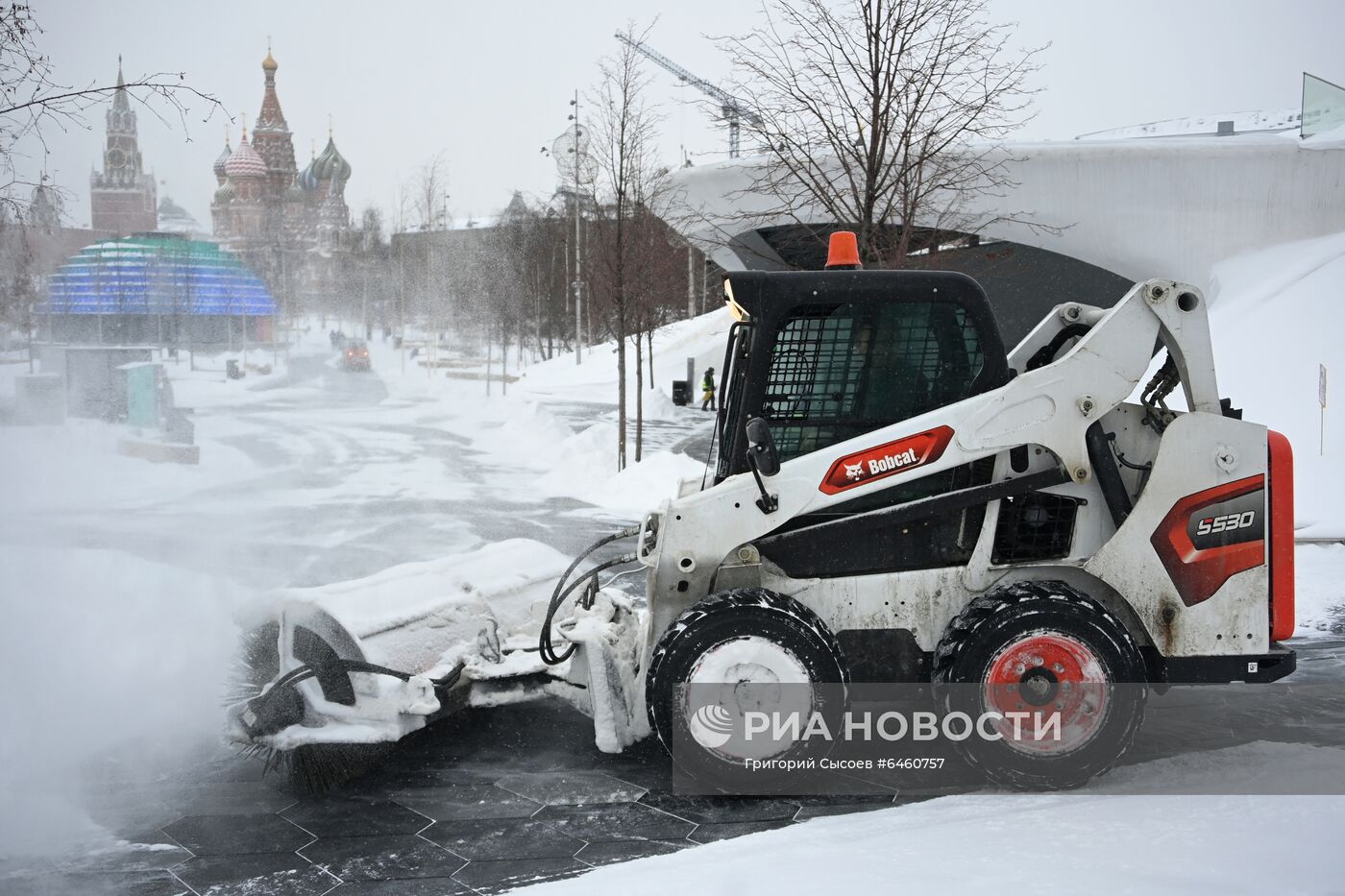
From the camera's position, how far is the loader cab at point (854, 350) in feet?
16.4

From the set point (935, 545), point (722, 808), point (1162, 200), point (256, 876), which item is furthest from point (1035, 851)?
point (1162, 200)

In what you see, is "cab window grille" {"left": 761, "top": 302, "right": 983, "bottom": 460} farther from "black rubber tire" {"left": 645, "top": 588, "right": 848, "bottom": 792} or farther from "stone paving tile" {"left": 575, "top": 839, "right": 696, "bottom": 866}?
"stone paving tile" {"left": 575, "top": 839, "right": 696, "bottom": 866}

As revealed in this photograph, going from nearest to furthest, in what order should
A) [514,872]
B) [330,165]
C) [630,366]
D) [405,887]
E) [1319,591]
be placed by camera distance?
1. [405,887]
2. [514,872]
3. [1319,591]
4. [630,366]
5. [330,165]

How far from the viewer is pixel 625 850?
4422 millimetres

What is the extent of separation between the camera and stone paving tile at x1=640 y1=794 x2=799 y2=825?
4699mm

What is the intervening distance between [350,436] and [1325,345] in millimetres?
17543

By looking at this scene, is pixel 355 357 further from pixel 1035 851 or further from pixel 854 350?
pixel 1035 851

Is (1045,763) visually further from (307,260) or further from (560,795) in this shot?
(307,260)

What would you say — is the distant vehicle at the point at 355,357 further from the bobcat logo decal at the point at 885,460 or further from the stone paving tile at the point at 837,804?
the stone paving tile at the point at 837,804

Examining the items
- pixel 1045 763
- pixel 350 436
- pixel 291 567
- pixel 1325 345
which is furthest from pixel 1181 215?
pixel 1045 763

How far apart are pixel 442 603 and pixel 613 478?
10168 mm

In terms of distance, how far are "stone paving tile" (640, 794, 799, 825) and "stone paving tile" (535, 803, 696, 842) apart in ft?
0.20

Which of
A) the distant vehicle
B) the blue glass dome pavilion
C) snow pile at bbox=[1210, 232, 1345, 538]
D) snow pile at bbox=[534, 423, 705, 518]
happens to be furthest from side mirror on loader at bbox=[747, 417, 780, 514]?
the distant vehicle

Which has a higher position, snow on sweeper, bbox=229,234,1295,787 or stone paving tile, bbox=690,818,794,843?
snow on sweeper, bbox=229,234,1295,787
